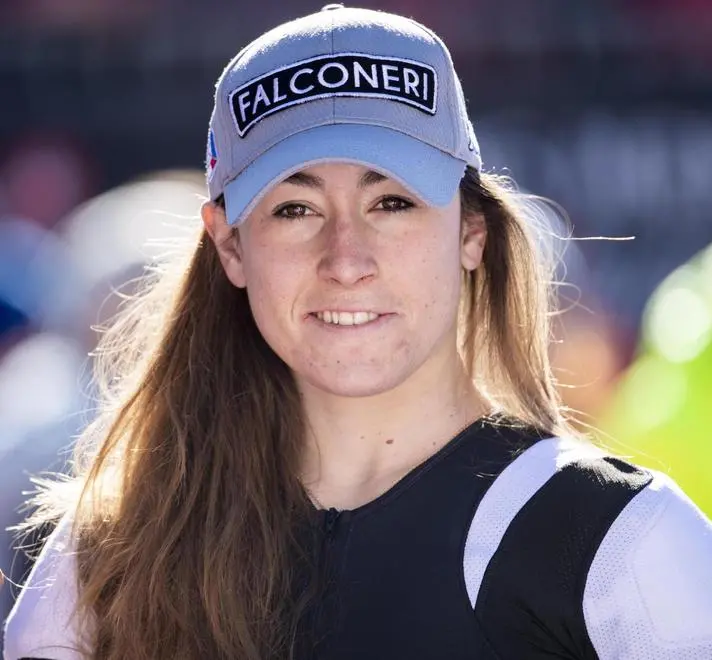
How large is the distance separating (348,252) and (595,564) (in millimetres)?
534

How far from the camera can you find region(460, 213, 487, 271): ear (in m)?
2.15

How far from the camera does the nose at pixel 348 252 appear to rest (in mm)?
1953

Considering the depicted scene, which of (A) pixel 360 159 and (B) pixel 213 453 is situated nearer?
(A) pixel 360 159

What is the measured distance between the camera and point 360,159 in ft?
6.41

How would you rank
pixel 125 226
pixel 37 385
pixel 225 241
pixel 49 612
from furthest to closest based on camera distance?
pixel 125 226 < pixel 37 385 < pixel 225 241 < pixel 49 612

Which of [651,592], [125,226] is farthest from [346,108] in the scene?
[125,226]

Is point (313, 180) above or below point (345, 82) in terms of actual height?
below

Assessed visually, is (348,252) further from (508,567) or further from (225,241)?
(508,567)

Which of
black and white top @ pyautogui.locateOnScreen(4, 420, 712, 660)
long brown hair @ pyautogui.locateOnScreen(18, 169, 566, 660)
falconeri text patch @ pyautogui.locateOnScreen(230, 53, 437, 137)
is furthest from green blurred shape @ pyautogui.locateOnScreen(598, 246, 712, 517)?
falconeri text patch @ pyautogui.locateOnScreen(230, 53, 437, 137)

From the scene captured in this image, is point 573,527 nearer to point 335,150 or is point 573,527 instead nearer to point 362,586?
point 362,586

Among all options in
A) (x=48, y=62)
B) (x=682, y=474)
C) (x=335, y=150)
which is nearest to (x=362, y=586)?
(x=335, y=150)

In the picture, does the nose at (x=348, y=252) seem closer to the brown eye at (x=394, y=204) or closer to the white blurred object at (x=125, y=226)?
the brown eye at (x=394, y=204)

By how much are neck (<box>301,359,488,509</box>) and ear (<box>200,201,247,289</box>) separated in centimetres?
24

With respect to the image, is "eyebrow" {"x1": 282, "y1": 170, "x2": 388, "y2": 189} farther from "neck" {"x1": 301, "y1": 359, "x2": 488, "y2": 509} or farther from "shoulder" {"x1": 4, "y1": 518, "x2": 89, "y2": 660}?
"shoulder" {"x1": 4, "y1": 518, "x2": 89, "y2": 660}
